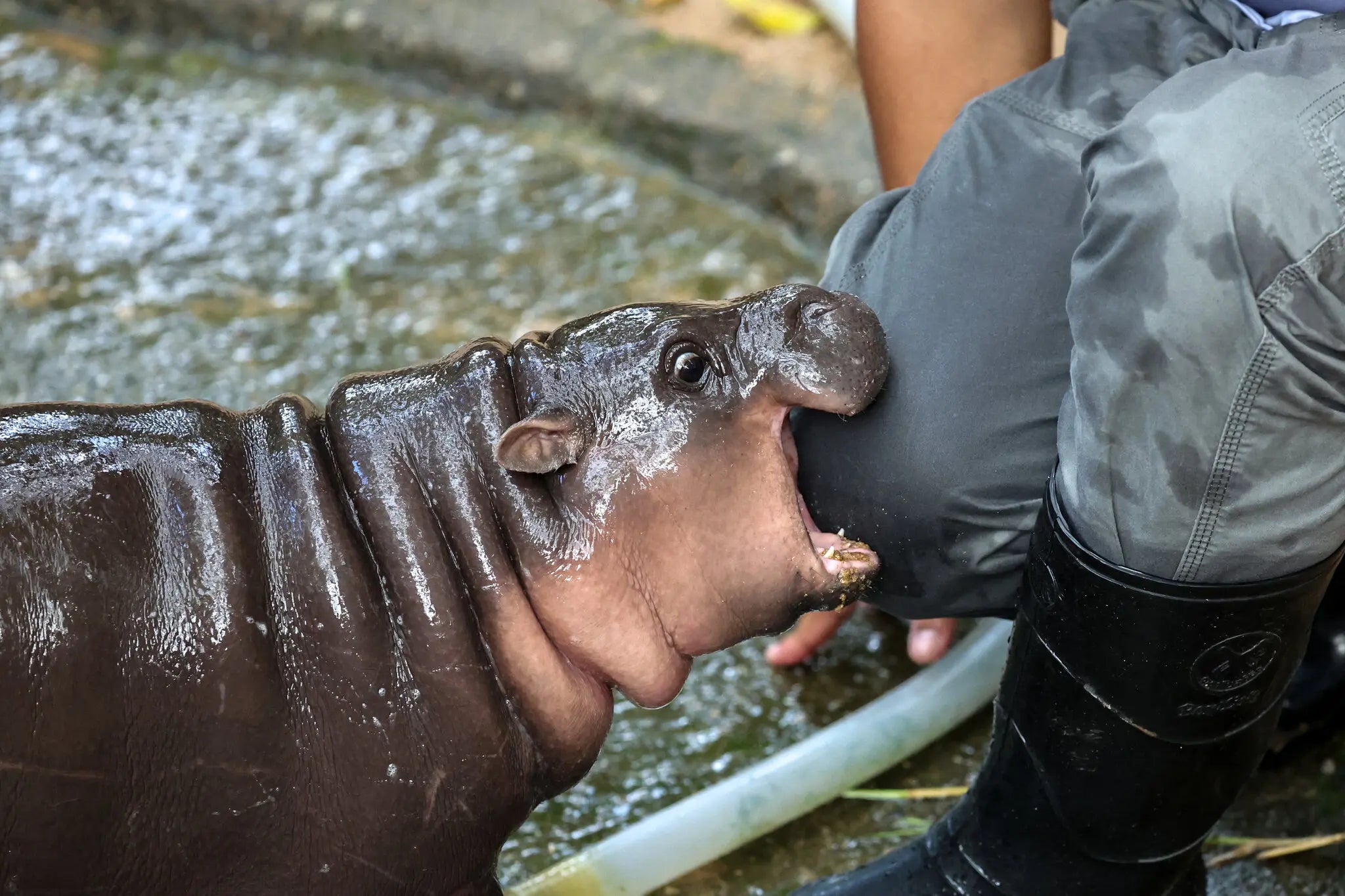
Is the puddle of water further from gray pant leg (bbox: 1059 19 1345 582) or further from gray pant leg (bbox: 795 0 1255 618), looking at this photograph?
gray pant leg (bbox: 1059 19 1345 582)

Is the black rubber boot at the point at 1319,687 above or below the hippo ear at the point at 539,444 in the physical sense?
below

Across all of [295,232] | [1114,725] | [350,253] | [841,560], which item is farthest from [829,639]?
[295,232]

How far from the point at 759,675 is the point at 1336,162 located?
153 cm

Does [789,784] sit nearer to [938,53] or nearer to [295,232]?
[938,53]

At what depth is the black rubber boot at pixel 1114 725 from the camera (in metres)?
1.76

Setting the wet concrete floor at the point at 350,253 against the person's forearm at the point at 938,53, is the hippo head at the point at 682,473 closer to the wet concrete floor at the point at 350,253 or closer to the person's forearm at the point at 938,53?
the wet concrete floor at the point at 350,253

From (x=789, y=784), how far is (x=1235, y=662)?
0.84 metres

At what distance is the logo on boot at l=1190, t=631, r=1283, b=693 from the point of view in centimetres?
177

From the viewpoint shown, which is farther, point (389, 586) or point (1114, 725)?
point (389, 586)

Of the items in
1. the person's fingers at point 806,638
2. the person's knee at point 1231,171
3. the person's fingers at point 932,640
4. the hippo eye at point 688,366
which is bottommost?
the person's fingers at point 806,638

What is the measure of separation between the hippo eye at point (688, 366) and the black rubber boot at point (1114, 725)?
0.51 metres

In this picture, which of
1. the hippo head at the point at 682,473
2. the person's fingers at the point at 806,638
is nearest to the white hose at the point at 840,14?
the person's fingers at the point at 806,638

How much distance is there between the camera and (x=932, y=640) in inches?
106

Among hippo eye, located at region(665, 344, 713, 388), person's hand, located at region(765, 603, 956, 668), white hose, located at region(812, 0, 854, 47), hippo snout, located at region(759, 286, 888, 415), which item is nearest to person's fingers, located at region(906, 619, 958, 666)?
person's hand, located at region(765, 603, 956, 668)
